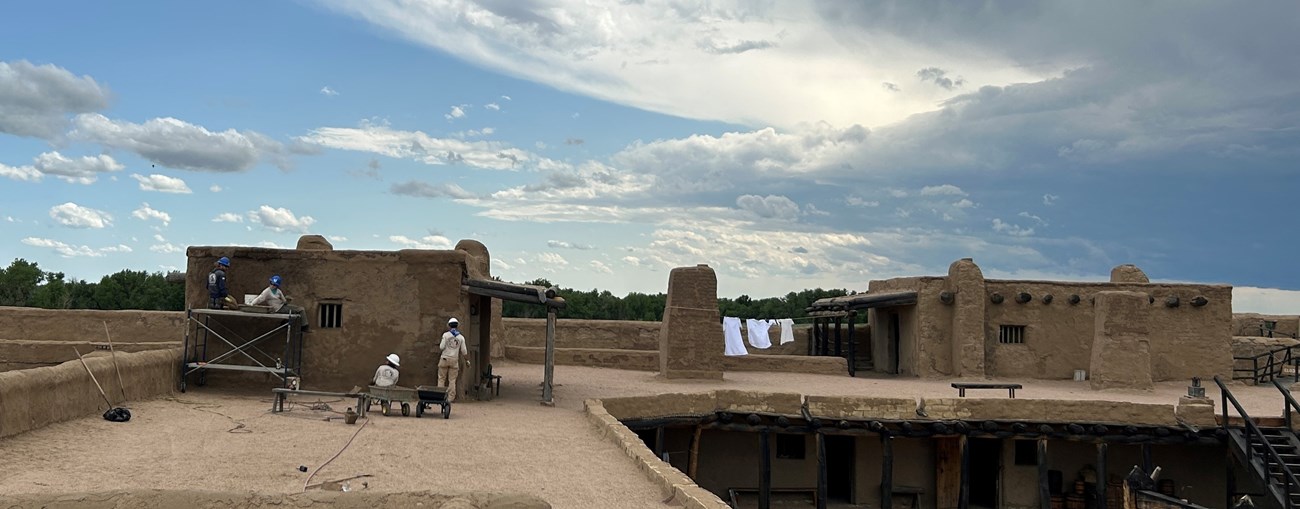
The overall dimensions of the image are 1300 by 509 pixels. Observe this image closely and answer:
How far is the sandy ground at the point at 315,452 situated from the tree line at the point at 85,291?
33227 millimetres

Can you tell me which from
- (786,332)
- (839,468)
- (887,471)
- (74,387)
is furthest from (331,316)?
(786,332)

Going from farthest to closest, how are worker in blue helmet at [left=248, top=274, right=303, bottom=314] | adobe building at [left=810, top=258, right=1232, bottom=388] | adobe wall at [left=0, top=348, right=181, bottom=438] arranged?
adobe building at [left=810, top=258, right=1232, bottom=388]
worker in blue helmet at [left=248, top=274, right=303, bottom=314]
adobe wall at [left=0, top=348, right=181, bottom=438]

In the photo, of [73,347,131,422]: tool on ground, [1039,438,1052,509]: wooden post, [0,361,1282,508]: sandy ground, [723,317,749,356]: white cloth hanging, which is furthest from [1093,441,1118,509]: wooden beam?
[73,347,131,422]: tool on ground

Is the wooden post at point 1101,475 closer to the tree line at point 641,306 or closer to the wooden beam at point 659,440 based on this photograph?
the wooden beam at point 659,440

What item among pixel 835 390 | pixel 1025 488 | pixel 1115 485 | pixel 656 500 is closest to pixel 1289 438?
pixel 1115 485

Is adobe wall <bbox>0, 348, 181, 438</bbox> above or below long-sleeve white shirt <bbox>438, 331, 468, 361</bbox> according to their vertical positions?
below

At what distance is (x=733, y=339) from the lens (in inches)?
1179


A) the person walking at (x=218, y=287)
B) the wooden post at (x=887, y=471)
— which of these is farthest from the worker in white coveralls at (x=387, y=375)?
the wooden post at (x=887, y=471)

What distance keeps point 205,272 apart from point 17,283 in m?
35.2

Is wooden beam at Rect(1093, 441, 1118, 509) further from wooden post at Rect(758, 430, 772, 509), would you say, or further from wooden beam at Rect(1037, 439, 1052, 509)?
wooden post at Rect(758, 430, 772, 509)

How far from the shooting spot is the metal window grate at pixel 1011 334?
27.8 metres

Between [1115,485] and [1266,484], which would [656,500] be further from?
[1115,485]

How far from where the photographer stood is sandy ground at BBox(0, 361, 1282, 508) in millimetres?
9805

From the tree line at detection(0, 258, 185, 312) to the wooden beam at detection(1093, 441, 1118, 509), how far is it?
129ft
